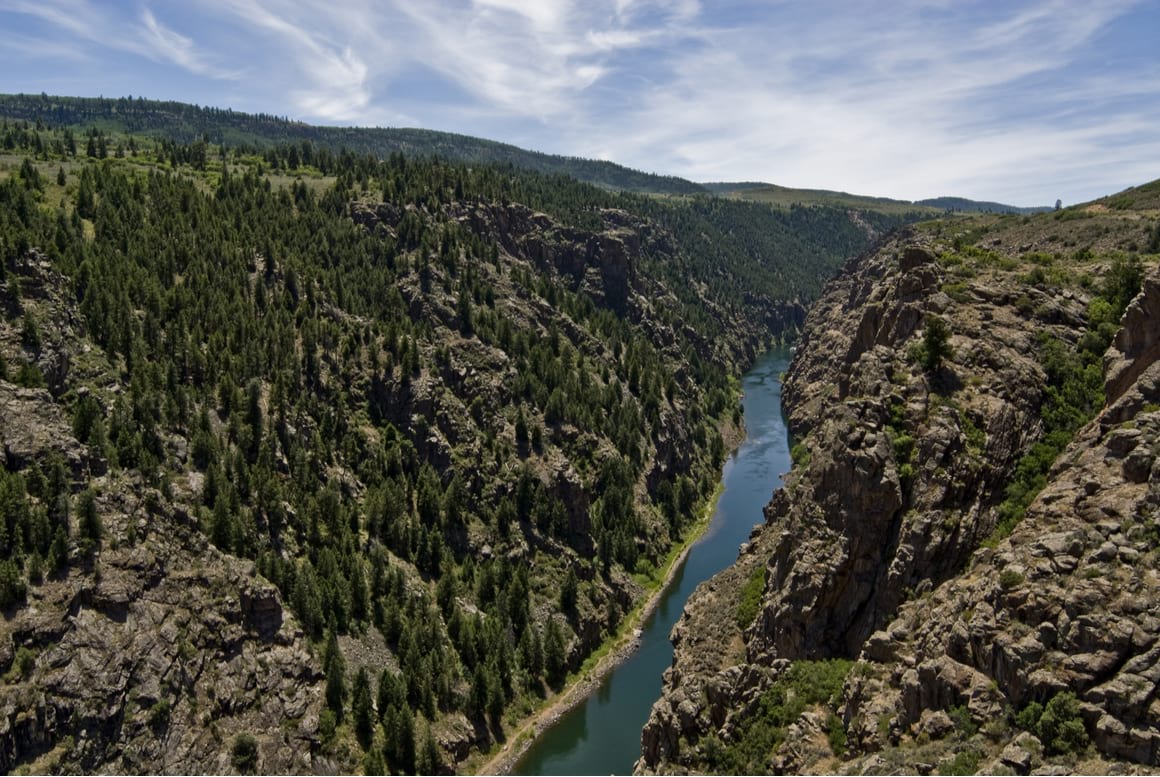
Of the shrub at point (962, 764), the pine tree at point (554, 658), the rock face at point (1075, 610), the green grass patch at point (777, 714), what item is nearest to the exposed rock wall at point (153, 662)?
the pine tree at point (554, 658)

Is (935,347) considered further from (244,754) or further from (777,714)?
(244,754)

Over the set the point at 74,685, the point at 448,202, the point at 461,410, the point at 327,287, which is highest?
the point at 448,202

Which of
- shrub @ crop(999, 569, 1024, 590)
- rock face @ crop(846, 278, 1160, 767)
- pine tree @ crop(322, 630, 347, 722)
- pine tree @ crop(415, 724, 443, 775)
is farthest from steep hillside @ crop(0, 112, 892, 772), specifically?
shrub @ crop(999, 569, 1024, 590)

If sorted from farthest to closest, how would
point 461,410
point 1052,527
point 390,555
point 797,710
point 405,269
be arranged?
point 405,269 < point 461,410 < point 390,555 < point 797,710 < point 1052,527

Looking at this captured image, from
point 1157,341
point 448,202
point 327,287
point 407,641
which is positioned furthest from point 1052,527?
point 448,202

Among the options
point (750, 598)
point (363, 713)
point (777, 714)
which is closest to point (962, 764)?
point (777, 714)

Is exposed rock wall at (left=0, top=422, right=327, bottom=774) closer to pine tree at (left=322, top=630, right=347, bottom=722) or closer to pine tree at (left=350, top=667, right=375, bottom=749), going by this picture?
pine tree at (left=322, top=630, right=347, bottom=722)

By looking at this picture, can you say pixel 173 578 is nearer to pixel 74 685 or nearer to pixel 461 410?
pixel 74 685
